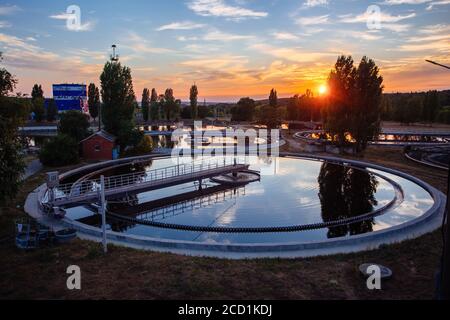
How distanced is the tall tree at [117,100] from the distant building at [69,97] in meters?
22.4

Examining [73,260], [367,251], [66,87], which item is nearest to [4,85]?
[73,260]

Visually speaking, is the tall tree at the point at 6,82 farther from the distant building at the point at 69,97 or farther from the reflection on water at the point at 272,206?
the distant building at the point at 69,97

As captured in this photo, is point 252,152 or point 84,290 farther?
point 252,152

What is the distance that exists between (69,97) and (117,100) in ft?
81.9

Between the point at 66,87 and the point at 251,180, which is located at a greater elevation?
the point at 66,87

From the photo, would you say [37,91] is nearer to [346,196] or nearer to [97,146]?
[97,146]

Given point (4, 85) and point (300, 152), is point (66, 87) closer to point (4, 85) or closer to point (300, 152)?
point (300, 152)

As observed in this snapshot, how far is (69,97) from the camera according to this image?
215 ft

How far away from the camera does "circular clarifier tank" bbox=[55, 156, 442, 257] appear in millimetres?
16562

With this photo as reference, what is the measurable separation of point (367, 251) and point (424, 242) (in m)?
3.15

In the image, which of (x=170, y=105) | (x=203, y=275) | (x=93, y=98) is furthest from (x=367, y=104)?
(x=170, y=105)

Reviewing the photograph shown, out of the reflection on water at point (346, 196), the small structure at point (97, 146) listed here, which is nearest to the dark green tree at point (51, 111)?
the small structure at point (97, 146)

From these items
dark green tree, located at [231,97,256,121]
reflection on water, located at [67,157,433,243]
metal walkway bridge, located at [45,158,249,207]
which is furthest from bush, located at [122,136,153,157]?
dark green tree, located at [231,97,256,121]
